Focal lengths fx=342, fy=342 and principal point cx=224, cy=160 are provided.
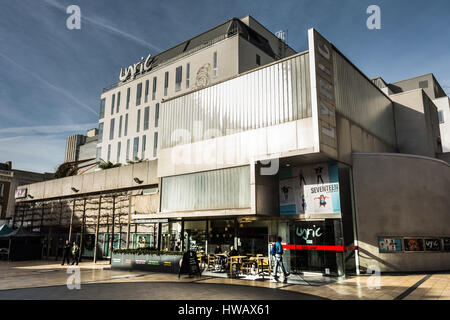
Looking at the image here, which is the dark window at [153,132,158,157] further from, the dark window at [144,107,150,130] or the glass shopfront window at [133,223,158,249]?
the glass shopfront window at [133,223,158,249]

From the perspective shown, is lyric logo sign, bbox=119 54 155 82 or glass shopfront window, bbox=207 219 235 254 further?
lyric logo sign, bbox=119 54 155 82

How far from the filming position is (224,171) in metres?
21.1

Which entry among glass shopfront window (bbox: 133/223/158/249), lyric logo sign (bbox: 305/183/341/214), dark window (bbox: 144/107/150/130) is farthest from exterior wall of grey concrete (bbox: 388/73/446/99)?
glass shopfront window (bbox: 133/223/158/249)

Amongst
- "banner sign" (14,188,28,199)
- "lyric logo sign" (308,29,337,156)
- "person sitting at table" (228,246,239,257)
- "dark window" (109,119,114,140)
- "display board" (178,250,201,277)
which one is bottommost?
"display board" (178,250,201,277)

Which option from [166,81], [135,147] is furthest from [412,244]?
[135,147]

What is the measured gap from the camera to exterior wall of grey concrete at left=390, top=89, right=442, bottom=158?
26.9 meters

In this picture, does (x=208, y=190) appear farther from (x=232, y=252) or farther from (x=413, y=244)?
(x=413, y=244)

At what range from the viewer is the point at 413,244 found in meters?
18.7

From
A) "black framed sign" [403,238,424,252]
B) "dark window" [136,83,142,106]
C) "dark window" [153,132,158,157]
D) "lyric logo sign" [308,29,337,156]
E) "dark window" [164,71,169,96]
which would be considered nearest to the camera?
"lyric logo sign" [308,29,337,156]

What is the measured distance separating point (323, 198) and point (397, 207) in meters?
4.45

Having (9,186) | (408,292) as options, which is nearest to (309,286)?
(408,292)

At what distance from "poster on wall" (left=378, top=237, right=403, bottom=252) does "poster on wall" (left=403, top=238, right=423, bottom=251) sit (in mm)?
397

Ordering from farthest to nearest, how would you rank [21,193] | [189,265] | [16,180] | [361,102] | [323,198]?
[16,180] < [21,193] < [361,102] < [323,198] < [189,265]
